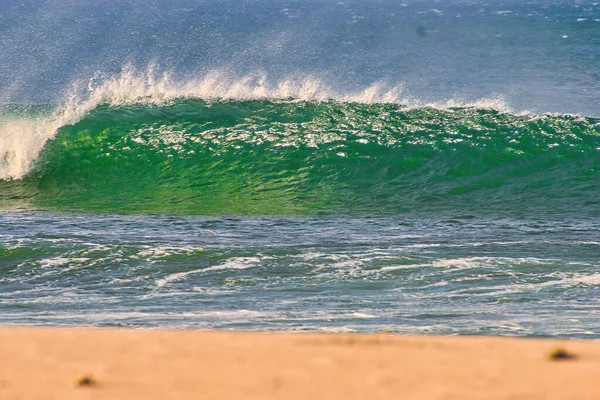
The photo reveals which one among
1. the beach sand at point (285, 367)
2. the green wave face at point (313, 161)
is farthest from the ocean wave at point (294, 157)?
the beach sand at point (285, 367)

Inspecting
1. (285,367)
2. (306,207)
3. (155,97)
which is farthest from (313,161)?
(285,367)

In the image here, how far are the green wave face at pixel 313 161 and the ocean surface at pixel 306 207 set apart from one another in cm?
4

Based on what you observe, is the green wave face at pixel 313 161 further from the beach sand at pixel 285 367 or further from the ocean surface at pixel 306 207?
the beach sand at pixel 285 367

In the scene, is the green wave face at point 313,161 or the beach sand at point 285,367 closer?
the beach sand at point 285,367

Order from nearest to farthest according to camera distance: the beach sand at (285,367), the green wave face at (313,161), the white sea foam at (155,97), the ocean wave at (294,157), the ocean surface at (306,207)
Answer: the beach sand at (285,367)
the ocean surface at (306,207)
the green wave face at (313,161)
the ocean wave at (294,157)
the white sea foam at (155,97)

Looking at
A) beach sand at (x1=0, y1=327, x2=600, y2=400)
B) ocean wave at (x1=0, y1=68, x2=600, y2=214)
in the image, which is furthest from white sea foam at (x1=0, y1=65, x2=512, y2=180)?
beach sand at (x1=0, y1=327, x2=600, y2=400)

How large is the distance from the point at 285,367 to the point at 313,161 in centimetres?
924

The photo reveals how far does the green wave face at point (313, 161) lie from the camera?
1139 cm

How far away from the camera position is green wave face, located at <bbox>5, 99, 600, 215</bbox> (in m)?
11.4

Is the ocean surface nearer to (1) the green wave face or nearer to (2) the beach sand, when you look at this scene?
(1) the green wave face

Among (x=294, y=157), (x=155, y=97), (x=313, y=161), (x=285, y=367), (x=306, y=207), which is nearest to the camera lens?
(x=285, y=367)

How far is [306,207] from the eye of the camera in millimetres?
10969

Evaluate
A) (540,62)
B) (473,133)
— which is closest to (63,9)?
(540,62)

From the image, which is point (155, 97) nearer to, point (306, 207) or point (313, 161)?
point (313, 161)
